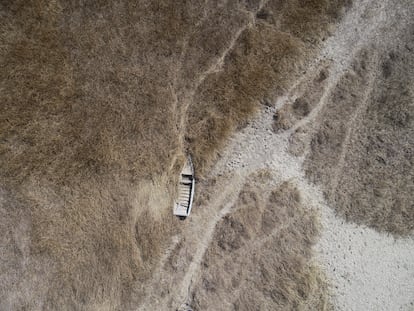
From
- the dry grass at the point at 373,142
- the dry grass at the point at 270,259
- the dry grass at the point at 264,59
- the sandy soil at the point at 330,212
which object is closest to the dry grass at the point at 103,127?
the dry grass at the point at 264,59

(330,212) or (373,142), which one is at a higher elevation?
(373,142)

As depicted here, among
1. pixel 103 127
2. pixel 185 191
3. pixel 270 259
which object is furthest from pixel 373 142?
pixel 103 127

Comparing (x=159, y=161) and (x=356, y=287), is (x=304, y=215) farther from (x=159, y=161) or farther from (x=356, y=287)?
(x=159, y=161)

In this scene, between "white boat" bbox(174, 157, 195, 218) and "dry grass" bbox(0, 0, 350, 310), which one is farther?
"white boat" bbox(174, 157, 195, 218)

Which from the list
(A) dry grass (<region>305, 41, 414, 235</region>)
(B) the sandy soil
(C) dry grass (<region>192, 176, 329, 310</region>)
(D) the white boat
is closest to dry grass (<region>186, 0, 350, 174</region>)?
(B) the sandy soil

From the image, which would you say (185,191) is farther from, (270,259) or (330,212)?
(330,212)

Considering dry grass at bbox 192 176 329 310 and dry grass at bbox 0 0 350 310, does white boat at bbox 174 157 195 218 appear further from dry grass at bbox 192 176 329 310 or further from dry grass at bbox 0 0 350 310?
dry grass at bbox 192 176 329 310

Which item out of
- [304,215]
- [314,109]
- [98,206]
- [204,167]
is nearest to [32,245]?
[98,206]
